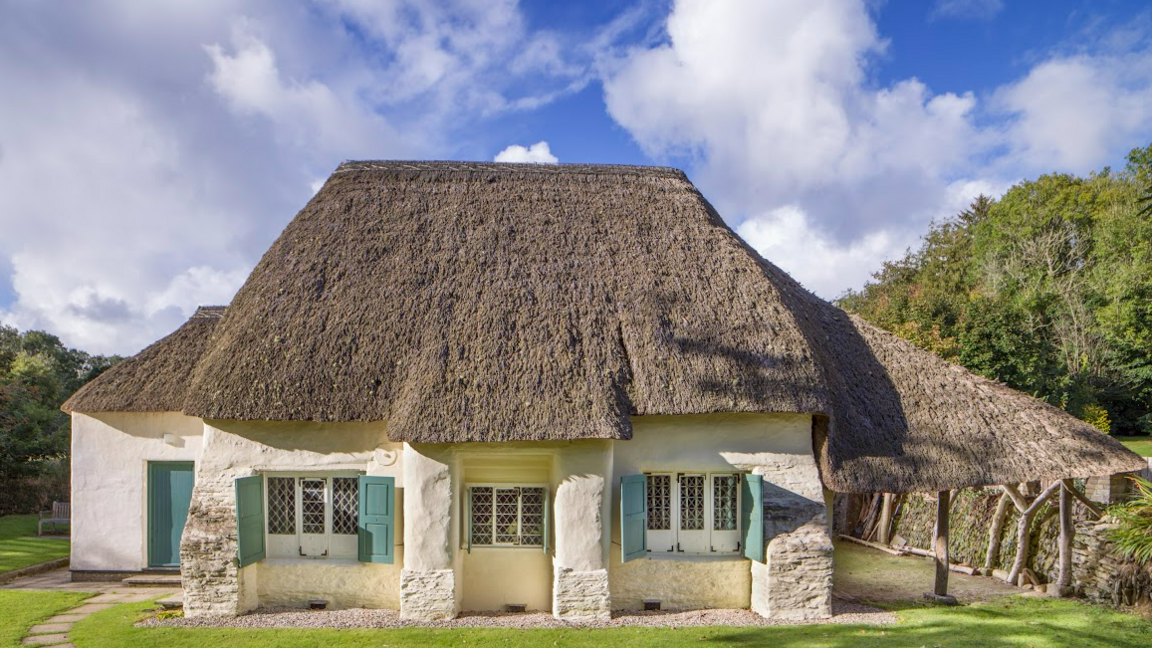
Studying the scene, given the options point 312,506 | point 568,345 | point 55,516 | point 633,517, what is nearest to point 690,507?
point 633,517

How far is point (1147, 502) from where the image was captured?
29.2 feet

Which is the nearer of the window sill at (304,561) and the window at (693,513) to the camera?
the window sill at (304,561)

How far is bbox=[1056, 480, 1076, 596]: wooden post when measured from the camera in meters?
9.73

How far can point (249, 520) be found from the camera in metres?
8.89

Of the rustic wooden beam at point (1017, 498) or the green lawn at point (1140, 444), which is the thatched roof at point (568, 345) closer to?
the rustic wooden beam at point (1017, 498)

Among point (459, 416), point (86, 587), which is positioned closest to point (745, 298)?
point (459, 416)

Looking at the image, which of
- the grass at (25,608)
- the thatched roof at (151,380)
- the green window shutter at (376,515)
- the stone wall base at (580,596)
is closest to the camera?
the grass at (25,608)

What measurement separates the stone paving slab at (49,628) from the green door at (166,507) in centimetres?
255

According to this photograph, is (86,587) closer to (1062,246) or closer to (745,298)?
(745,298)

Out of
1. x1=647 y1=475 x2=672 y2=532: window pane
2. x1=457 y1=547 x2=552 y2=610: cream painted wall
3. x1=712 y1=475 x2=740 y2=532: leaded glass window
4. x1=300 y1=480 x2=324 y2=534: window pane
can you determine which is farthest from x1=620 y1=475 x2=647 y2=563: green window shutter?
x1=300 y1=480 x2=324 y2=534: window pane

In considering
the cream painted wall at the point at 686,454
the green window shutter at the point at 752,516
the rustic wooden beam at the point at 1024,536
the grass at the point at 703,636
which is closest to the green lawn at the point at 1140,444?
the rustic wooden beam at the point at 1024,536

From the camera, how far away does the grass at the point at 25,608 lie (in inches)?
314

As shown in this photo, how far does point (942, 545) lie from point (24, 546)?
1697 cm

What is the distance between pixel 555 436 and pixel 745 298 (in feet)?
12.6
